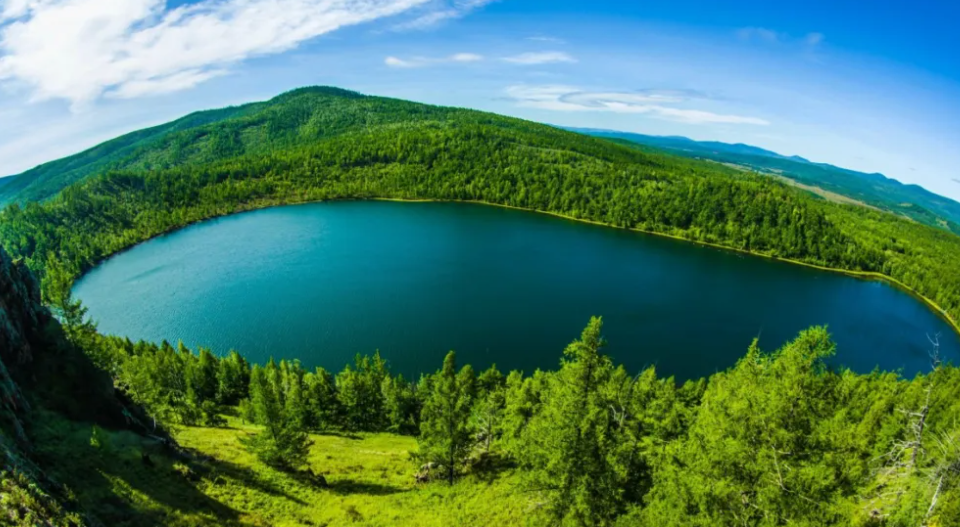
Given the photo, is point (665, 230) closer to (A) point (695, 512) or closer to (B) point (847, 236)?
(B) point (847, 236)

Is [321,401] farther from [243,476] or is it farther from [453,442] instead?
[453,442]

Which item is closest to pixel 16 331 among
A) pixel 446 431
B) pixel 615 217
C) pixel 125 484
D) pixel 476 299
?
pixel 125 484

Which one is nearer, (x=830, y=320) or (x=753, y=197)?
(x=830, y=320)

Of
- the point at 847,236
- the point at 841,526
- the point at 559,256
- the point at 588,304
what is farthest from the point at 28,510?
the point at 847,236

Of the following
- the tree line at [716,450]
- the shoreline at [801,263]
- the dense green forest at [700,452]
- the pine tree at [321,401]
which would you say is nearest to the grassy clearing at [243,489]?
the dense green forest at [700,452]

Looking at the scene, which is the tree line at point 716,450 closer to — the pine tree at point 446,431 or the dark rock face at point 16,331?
the pine tree at point 446,431

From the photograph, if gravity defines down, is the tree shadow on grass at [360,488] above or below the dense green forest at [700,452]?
below
